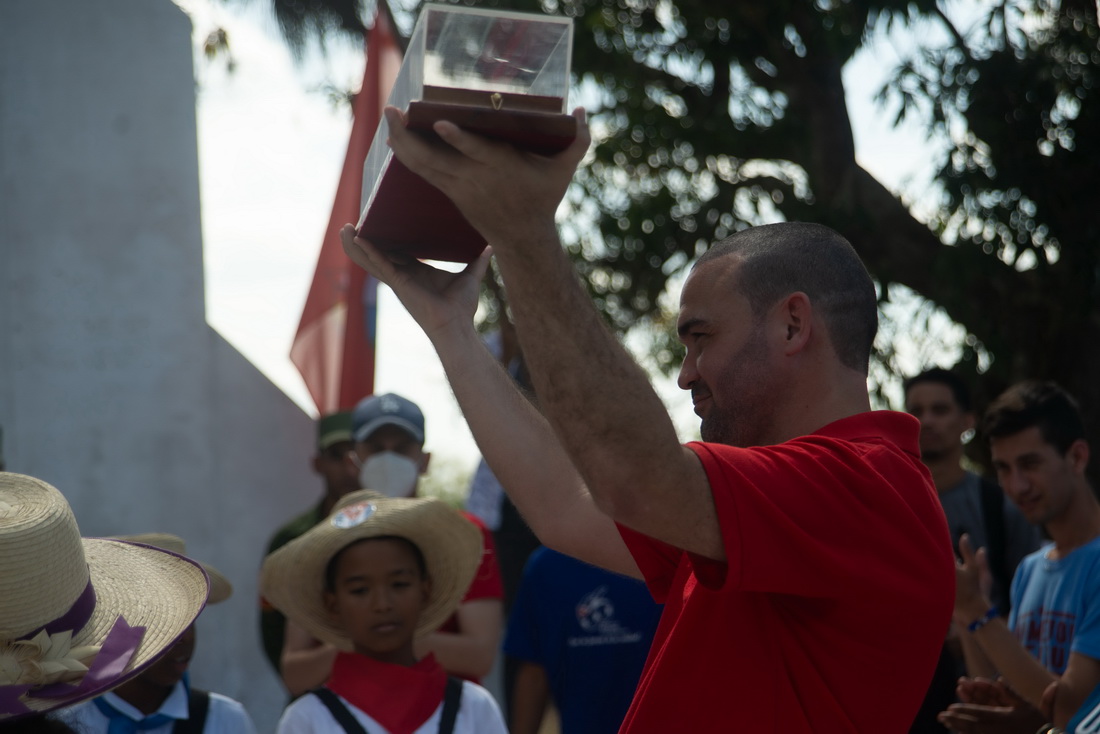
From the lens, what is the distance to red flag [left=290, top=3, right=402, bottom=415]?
737 cm

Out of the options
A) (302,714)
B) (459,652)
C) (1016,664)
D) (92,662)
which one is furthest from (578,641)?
(92,662)

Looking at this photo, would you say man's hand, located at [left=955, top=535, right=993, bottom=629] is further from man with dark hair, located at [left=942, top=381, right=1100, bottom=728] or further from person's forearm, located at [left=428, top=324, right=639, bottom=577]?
person's forearm, located at [left=428, top=324, right=639, bottom=577]

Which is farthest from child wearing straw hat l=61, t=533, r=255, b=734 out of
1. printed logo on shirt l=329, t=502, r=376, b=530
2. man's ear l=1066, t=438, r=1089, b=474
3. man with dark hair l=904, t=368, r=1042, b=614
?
man's ear l=1066, t=438, r=1089, b=474

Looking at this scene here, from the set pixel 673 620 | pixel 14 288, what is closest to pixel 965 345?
pixel 14 288

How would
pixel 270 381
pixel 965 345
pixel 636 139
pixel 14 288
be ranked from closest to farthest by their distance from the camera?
pixel 14 288 → pixel 270 381 → pixel 965 345 → pixel 636 139

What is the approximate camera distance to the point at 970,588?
387 cm

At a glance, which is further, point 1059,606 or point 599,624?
point 599,624

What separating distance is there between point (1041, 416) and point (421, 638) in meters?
2.25

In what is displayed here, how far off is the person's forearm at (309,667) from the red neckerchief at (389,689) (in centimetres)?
44

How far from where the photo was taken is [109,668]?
2010 mm

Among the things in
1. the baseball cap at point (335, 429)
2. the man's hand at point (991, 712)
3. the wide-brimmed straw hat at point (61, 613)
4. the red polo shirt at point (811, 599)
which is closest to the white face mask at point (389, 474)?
the baseball cap at point (335, 429)

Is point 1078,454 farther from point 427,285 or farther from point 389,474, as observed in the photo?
point 427,285

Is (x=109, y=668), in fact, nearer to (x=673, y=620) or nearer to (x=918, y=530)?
(x=673, y=620)

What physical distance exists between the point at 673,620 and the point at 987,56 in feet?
21.1
